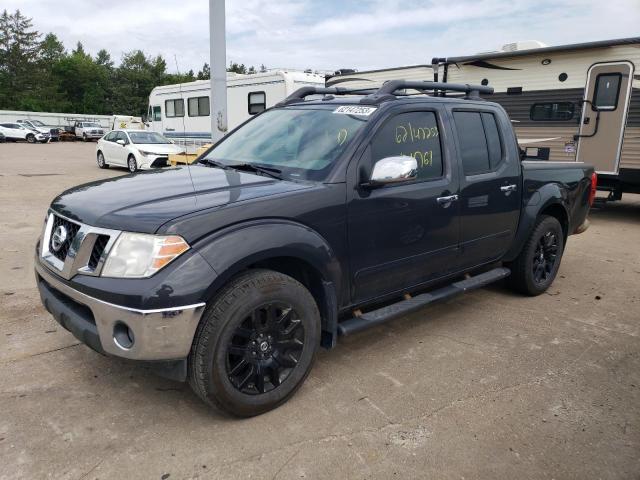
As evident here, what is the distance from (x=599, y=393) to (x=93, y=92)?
83.4 m

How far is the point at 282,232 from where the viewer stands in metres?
2.83

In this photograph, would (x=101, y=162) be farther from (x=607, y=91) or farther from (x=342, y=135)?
(x=342, y=135)

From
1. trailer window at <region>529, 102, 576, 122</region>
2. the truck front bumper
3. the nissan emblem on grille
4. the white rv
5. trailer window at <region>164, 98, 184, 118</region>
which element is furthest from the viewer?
trailer window at <region>164, 98, 184, 118</region>

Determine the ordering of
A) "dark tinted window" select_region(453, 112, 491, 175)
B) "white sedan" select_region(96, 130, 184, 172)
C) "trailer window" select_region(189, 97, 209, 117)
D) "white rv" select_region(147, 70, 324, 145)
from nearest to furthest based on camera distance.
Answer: "dark tinted window" select_region(453, 112, 491, 175), "white rv" select_region(147, 70, 324, 145), "white sedan" select_region(96, 130, 184, 172), "trailer window" select_region(189, 97, 209, 117)

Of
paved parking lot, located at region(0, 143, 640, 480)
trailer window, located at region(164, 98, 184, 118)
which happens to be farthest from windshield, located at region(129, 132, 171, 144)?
paved parking lot, located at region(0, 143, 640, 480)

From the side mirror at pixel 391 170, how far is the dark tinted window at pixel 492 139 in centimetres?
139

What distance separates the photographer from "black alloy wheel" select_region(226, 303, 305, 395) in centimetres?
277

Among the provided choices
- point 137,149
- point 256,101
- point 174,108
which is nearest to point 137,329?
point 256,101

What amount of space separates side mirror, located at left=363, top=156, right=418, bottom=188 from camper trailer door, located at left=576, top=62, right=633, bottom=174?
23.9 ft

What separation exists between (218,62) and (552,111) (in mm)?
6228

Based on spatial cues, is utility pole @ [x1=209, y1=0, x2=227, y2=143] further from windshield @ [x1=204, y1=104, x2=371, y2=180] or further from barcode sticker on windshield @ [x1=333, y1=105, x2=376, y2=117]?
barcode sticker on windshield @ [x1=333, y1=105, x2=376, y2=117]

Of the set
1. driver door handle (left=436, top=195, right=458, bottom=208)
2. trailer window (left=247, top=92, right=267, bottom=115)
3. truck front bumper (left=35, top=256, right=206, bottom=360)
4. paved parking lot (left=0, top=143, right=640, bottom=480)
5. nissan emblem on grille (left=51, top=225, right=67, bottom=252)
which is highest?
trailer window (left=247, top=92, right=267, bottom=115)

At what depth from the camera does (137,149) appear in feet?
52.4

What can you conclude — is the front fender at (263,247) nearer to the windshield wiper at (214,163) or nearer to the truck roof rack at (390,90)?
the windshield wiper at (214,163)
